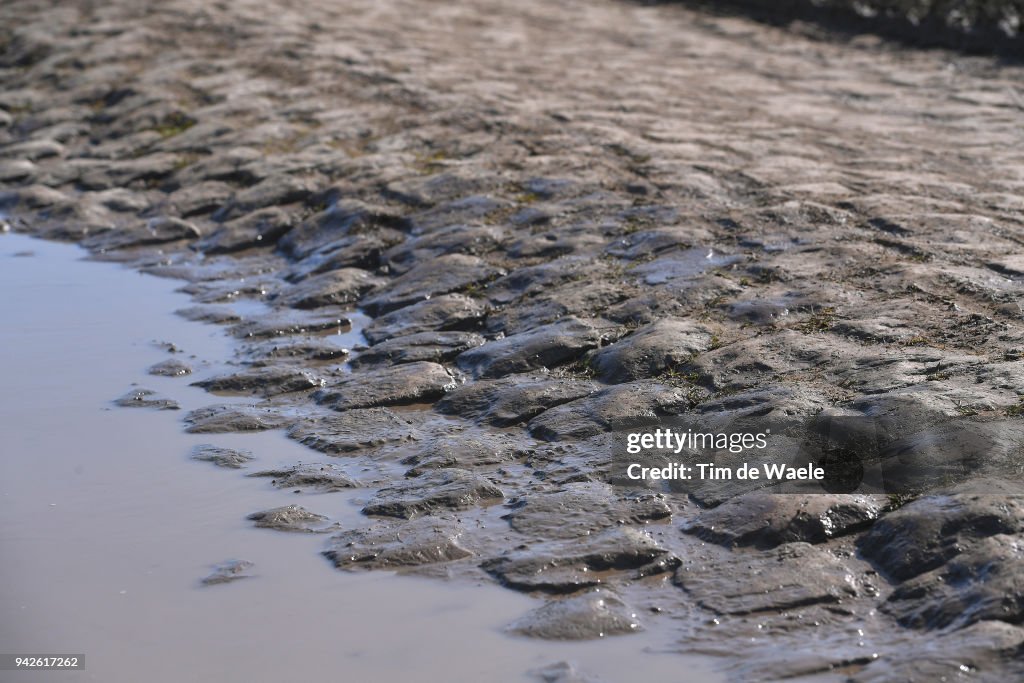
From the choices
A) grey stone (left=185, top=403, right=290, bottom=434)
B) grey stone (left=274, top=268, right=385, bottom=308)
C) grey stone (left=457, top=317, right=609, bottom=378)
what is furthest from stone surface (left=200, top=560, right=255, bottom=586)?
grey stone (left=274, top=268, right=385, bottom=308)

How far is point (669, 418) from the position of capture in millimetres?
3643

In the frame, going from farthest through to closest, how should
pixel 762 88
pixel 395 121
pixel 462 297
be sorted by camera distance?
pixel 762 88 < pixel 395 121 < pixel 462 297

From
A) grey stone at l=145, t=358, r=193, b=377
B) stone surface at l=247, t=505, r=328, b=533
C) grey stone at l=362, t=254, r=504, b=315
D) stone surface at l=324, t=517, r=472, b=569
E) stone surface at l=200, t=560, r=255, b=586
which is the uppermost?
grey stone at l=362, t=254, r=504, b=315

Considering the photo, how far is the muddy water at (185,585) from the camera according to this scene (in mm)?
2605

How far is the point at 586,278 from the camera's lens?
4797 millimetres

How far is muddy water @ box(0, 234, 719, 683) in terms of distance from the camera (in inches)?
103

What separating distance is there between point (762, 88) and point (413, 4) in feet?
12.7

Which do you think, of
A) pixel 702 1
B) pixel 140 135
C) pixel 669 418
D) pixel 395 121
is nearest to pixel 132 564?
pixel 669 418

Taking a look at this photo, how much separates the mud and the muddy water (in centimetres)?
9

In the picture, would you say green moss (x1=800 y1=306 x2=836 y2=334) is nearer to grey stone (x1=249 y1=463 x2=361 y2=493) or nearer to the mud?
the mud

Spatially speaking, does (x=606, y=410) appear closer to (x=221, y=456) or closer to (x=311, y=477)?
(x=311, y=477)

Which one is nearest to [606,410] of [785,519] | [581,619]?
[785,519]

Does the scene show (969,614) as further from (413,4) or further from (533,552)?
(413,4)

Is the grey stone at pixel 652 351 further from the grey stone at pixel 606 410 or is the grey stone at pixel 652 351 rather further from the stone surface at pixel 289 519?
the stone surface at pixel 289 519
